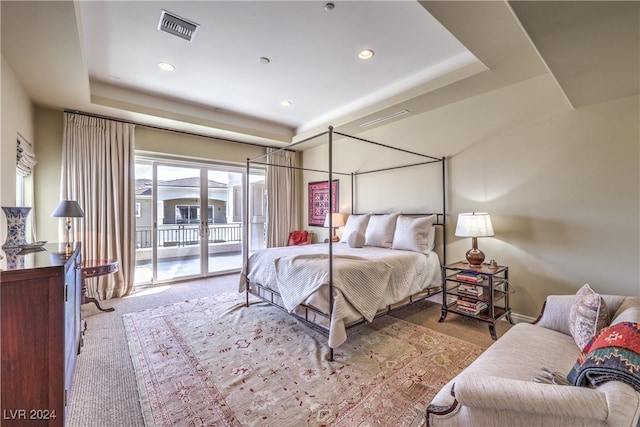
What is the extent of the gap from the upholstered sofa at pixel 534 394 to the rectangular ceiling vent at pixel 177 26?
10.4ft

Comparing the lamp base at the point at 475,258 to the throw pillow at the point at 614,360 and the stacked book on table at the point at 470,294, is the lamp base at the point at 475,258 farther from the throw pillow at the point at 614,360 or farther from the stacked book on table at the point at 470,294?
the throw pillow at the point at 614,360

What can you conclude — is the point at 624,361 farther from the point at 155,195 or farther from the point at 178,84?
the point at 155,195

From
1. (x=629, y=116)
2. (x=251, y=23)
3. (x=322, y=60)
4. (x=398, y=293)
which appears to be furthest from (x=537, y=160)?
(x=251, y=23)

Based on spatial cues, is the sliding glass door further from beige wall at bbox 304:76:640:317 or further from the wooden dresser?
beige wall at bbox 304:76:640:317

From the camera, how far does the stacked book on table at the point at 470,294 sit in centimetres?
283

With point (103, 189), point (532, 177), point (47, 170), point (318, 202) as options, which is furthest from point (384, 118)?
point (47, 170)

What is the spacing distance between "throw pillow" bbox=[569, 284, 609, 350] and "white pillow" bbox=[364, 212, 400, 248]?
2.15 meters

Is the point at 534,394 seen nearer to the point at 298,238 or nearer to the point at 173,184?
the point at 298,238

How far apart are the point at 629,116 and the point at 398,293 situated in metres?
2.59

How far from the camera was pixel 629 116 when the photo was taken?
2.40 m

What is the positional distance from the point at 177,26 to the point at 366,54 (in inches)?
71.4

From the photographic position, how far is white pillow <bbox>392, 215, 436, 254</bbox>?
3386 mm

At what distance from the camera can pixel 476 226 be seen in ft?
9.45

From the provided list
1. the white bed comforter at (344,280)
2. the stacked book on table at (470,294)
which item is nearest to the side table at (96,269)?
the white bed comforter at (344,280)
